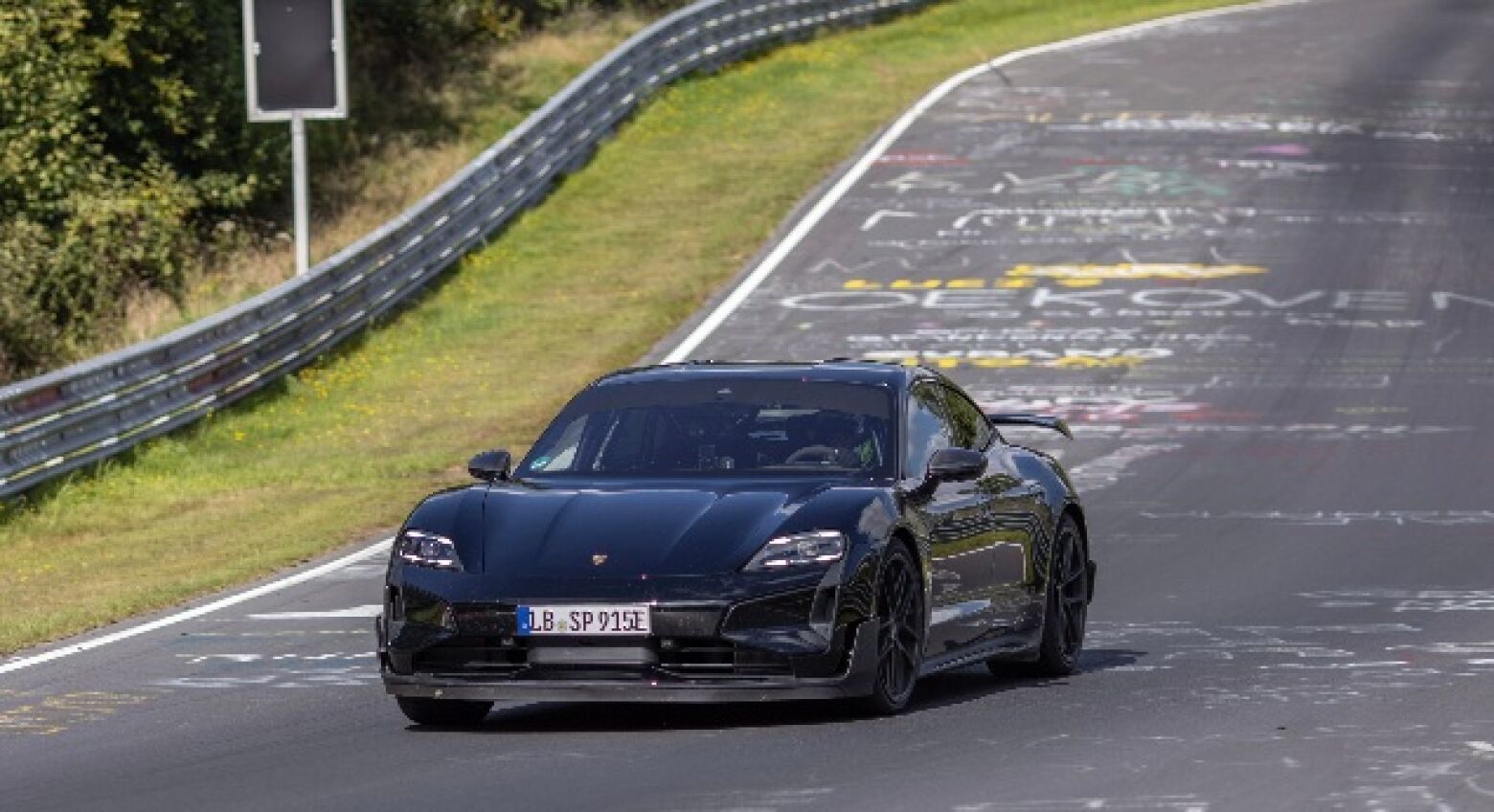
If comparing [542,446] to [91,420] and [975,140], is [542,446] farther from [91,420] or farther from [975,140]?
[975,140]

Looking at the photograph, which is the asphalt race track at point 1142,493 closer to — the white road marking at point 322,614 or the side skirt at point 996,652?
the white road marking at point 322,614

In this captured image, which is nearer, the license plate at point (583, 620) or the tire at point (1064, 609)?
the license plate at point (583, 620)

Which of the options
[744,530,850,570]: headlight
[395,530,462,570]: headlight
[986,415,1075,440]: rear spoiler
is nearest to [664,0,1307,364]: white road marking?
[986,415,1075,440]: rear spoiler

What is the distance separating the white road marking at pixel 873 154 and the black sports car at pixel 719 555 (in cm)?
573

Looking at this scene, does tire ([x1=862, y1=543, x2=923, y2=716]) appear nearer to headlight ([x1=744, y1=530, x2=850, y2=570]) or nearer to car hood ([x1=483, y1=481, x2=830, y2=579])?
headlight ([x1=744, y1=530, x2=850, y2=570])

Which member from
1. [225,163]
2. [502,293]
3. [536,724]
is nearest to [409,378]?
[502,293]

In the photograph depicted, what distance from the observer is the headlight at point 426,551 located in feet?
37.7

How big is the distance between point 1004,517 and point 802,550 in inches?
75.5

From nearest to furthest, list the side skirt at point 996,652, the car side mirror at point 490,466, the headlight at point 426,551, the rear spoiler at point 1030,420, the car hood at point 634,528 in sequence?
the car hood at point 634,528, the headlight at point 426,551, the side skirt at point 996,652, the car side mirror at point 490,466, the rear spoiler at point 1030,420

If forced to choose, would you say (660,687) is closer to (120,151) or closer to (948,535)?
(948,535)

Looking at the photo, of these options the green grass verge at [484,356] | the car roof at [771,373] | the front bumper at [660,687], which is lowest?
the green grass verge at [484,356]

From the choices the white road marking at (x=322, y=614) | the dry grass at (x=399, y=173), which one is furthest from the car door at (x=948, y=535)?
the dry grass at (x=399, y=173)

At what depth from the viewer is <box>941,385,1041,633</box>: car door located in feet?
42.5

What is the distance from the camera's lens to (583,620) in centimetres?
1118
